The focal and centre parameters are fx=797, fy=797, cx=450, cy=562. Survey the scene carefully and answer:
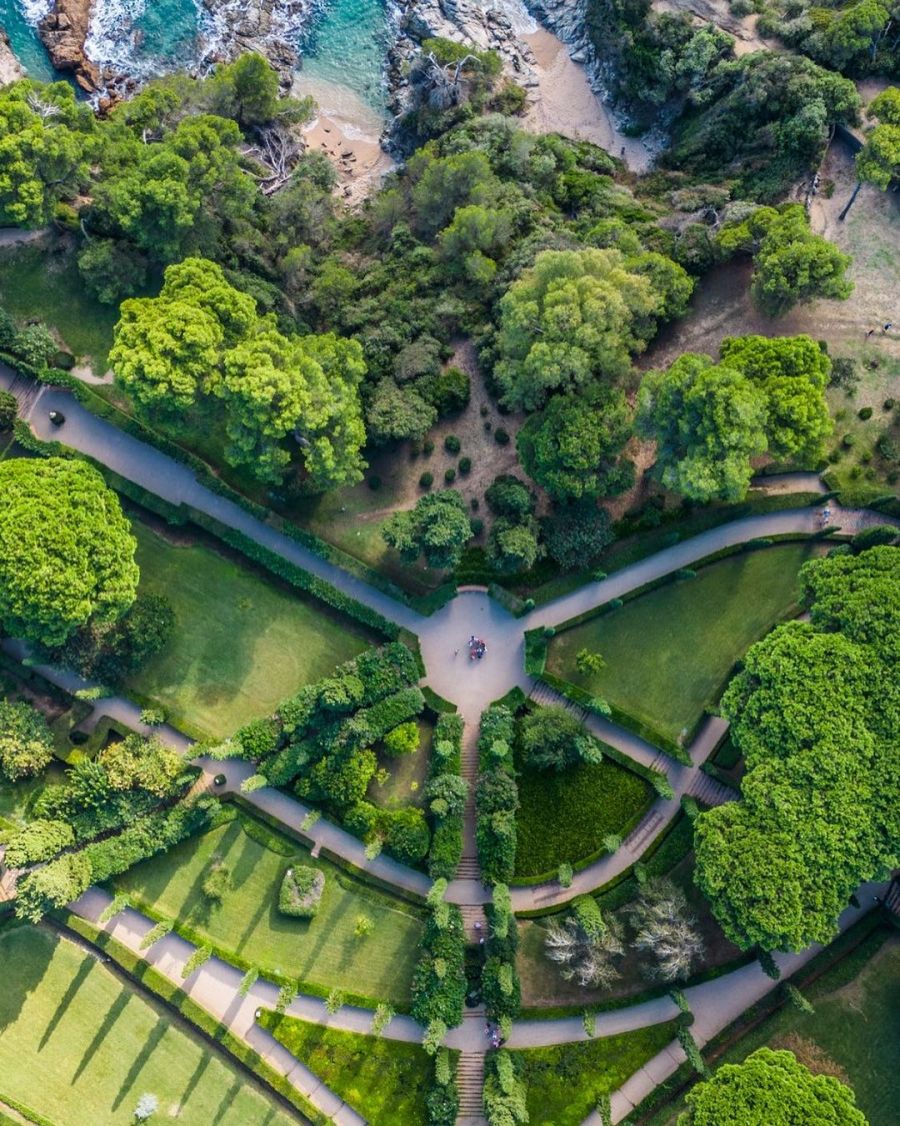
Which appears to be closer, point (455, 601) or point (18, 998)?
point (18, 998)

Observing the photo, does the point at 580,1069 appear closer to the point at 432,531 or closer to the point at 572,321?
the point at 432,531

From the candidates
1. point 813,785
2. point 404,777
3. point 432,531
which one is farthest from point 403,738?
point 813,785

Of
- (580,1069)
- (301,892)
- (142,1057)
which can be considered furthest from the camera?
(301,892)

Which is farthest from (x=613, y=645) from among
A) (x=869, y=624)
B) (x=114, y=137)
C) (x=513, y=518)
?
(x=114, y=137)

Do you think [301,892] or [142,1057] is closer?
[142,1057]

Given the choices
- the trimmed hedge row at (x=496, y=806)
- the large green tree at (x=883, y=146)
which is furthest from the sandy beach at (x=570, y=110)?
the trimmed hedge row at (x=496, y=806)

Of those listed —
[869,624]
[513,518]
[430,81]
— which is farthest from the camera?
[430,81]

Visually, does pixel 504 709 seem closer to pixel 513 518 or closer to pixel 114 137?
pixel 513 518
